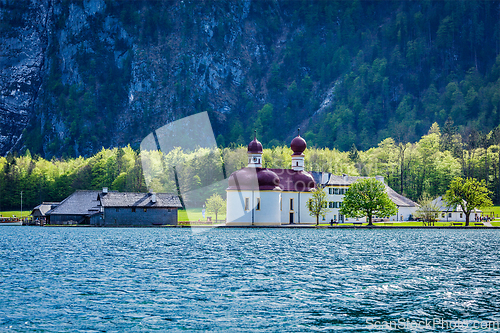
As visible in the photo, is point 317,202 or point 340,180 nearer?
point 317,202

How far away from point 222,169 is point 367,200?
225ft

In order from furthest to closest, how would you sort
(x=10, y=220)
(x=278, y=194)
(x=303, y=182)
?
(x=10, y=220), (x=303, y=182), (x=278, y=194)

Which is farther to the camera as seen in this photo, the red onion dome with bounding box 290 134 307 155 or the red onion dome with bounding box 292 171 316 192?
the red onion dome with bounding box 290 134 307 155

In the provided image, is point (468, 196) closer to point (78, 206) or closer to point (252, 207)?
point (252, 207)

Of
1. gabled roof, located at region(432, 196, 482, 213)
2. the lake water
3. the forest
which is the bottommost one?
the lake water

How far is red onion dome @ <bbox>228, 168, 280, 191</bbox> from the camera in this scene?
103 m

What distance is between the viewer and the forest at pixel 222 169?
468ft

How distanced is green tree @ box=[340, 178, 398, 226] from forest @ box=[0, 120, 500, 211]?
36680 millimetres

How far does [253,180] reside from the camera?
103 meters

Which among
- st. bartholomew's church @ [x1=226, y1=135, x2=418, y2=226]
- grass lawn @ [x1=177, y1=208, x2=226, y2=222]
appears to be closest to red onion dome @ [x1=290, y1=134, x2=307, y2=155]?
st. bartholomew's church @ [x1=226, y1=135, x2=418, y2=226]

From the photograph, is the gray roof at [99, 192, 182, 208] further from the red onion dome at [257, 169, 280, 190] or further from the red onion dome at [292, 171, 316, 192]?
the red onion dome at [292, 171, 316, 192]

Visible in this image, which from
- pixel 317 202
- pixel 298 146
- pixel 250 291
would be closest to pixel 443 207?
pixel 317 202

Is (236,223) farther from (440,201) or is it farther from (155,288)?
(155,288)

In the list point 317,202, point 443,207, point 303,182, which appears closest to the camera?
point 317,202
